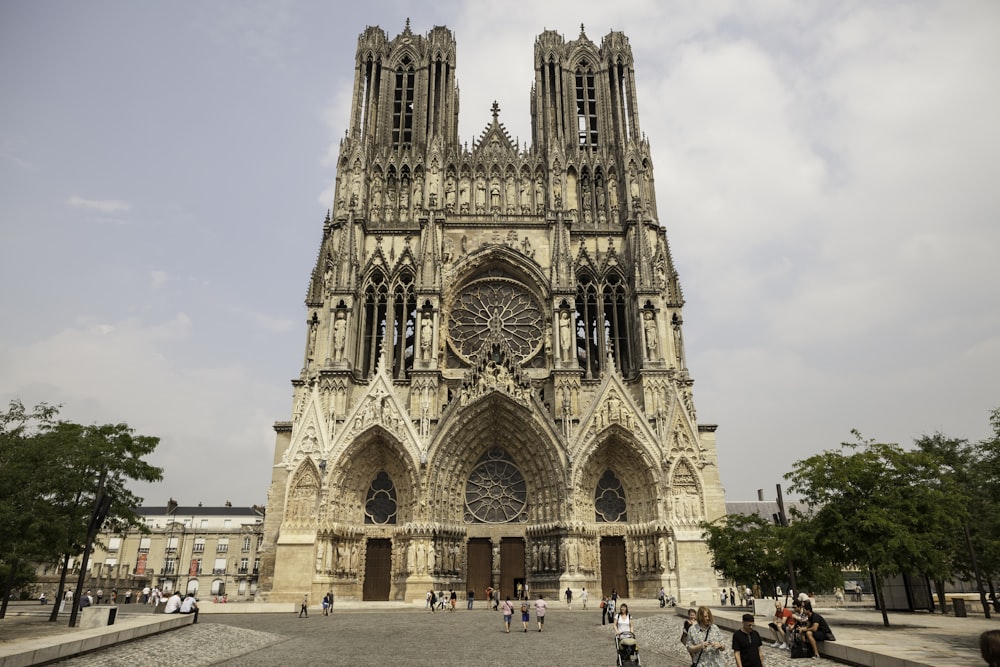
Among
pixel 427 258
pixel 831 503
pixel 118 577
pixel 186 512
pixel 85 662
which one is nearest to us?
pixel 85 662

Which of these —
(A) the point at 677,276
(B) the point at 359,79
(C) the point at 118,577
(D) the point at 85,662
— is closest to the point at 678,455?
(A) the point at 677,276

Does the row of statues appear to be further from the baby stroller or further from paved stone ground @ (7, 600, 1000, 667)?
the baby stroller

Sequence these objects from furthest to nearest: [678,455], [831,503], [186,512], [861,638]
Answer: [186,512], [678,455], [831,503], [861,638]

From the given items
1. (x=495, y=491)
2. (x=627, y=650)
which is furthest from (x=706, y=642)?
(x=495, y=491)

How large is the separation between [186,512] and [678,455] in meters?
59.4

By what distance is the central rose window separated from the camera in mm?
32844

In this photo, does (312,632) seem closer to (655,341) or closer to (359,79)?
(655,341)

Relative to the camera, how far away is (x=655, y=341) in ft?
101

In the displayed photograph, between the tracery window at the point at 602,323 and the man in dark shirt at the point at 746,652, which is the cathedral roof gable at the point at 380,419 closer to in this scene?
the tracery window at the point at 602,323

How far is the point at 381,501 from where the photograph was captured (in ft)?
96.0

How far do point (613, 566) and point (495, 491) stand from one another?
233 inches

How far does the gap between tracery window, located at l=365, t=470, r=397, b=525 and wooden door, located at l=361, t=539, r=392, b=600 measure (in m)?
0.93

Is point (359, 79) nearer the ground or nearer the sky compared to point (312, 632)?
nearer the sky

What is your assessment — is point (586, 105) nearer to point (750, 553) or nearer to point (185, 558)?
point (750, 553)
